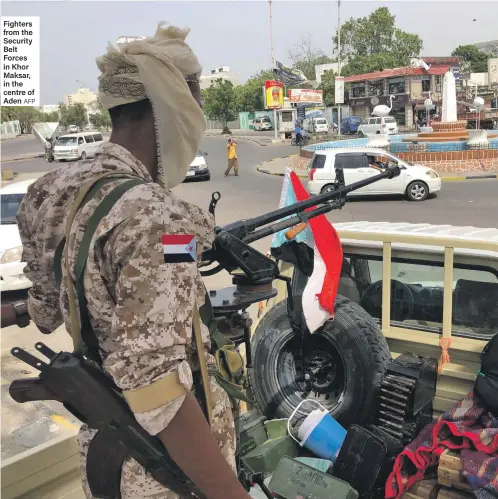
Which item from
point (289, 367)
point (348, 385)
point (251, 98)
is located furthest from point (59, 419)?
point (251, 98)

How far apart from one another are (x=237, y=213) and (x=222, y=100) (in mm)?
46538

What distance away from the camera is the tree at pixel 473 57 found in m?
72.8

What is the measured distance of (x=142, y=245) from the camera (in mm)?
1113

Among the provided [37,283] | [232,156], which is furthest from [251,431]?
[232,156]

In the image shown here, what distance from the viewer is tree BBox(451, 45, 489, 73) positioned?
239 feet

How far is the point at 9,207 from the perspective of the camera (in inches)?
313

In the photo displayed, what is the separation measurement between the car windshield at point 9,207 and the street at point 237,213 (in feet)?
4.54

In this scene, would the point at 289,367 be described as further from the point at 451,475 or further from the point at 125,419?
the point at 125,419

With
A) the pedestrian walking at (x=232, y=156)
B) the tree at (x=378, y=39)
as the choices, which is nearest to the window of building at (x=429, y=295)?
the pedestrian walking at (x=232, y=156)

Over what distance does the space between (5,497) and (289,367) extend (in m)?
1.65

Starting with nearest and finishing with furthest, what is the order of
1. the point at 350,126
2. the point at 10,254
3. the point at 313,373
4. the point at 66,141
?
1. the point at 313,373
2. the point at 10,254
3. the point at 66,141
4. the point at 350,126

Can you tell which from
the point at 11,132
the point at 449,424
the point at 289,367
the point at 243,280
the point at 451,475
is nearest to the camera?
the point at 243,280

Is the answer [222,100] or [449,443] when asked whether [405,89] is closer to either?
[222,100]

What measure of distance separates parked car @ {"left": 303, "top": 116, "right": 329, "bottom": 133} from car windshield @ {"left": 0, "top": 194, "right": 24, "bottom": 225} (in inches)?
1383
